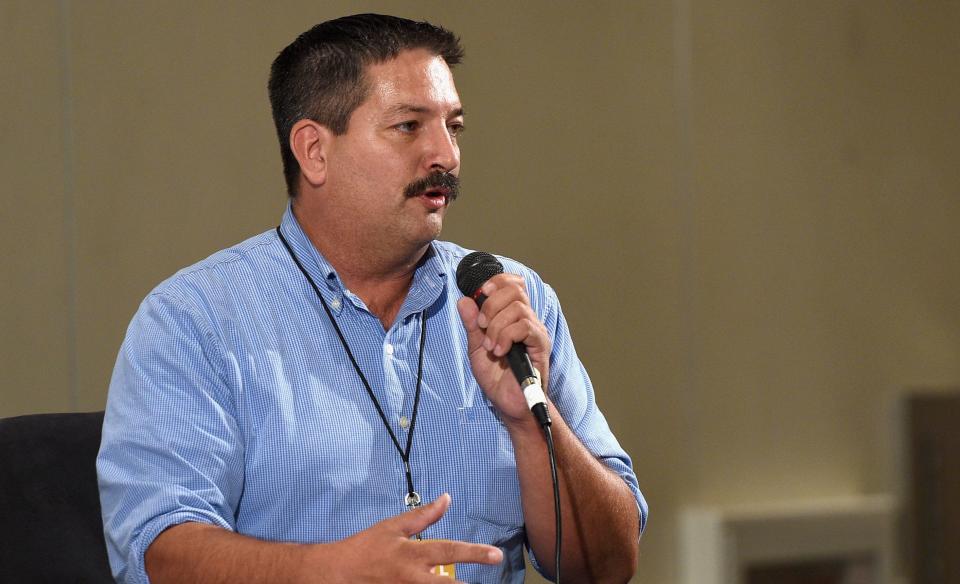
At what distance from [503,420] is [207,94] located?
138 cm

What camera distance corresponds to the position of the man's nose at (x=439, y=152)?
1693 millimetres

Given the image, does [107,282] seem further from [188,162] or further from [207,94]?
[207,94]

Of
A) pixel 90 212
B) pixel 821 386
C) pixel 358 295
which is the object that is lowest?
pixel 821 386

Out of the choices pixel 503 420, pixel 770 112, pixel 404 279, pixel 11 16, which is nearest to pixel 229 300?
pixel 404 279

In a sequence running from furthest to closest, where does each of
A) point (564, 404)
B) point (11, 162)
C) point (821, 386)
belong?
1. point (821, 386)
2. point (11, 162)
3. point (564, 404)

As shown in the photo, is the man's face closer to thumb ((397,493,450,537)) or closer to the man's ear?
the man's ear

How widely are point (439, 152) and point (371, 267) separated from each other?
0.21 meters

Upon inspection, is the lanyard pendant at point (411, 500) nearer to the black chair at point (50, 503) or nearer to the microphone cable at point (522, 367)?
the microphone cable at point (522, 367)

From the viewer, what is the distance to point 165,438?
1454 mm

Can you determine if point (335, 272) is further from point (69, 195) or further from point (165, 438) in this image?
point (69, 195)

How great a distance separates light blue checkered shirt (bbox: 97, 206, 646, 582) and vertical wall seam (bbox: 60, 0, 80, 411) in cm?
92

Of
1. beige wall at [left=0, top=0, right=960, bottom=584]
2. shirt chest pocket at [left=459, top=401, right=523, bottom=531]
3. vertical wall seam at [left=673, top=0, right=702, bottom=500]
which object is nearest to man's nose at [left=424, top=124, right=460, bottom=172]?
shirt chest pocket at [left=459, top=401, right=523, bottom=531]

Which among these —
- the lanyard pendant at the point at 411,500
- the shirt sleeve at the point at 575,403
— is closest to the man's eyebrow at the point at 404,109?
the shirt sleeve at the point at 575,403

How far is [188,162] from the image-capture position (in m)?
2.60
